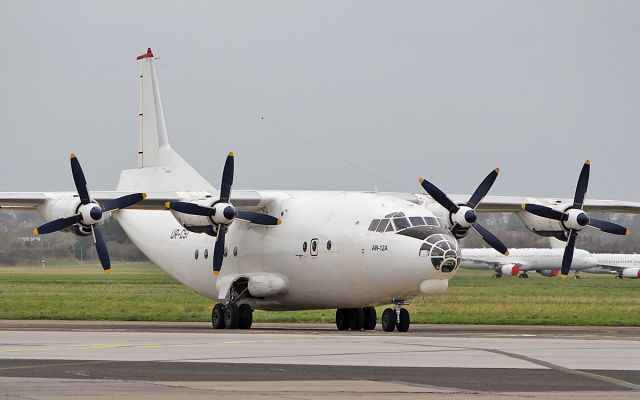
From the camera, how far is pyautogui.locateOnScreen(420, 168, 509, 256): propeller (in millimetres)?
32531

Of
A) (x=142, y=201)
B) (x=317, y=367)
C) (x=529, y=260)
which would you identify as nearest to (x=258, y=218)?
(x=142, y=201)

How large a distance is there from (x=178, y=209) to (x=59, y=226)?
3271 mm

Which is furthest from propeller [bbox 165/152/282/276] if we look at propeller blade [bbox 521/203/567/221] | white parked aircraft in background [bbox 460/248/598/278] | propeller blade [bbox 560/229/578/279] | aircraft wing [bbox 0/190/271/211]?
white parked aircraft in background [bbox 460/248/598/278]

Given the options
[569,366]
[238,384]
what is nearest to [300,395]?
[238,384]

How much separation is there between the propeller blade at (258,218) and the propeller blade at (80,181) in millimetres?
4225

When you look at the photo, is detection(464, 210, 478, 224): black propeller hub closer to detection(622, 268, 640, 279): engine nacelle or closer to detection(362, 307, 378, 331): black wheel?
detection(362, 307, 378, 331): black wheel

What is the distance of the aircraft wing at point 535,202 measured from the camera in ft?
117

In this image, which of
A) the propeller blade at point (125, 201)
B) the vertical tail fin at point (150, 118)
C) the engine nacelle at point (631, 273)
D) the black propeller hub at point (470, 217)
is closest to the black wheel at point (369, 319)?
the black propeller hub at point (470, 217)

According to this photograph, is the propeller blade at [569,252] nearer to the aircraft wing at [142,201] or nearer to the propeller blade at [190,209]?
the aircraft wing at [142,201]

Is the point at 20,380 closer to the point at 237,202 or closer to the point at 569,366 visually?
the point at 569,366

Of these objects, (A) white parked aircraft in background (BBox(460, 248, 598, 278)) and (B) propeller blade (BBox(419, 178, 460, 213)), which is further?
(A) white parked aircraft in background (BBox(460, 248, 598, 278))

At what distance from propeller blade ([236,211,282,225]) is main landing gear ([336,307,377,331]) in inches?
128

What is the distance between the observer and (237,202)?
107 feet

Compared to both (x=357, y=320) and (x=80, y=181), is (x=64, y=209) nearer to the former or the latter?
(x=80, y=181)
